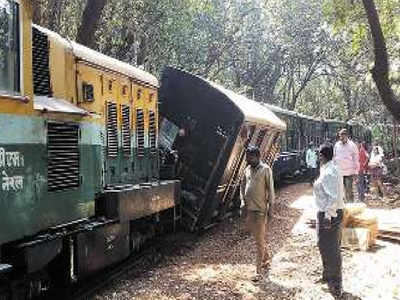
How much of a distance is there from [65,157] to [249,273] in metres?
3.87

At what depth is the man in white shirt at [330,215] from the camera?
8.74 m

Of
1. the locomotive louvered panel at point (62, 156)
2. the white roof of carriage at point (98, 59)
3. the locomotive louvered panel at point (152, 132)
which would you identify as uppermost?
the white roof of carriage at point (98, 59)

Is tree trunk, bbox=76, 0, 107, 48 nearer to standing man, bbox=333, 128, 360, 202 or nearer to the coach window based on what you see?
standing man, bbox=333, 128, 360, 202

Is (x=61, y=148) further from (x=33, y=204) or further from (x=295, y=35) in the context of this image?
(x=295, y=35)

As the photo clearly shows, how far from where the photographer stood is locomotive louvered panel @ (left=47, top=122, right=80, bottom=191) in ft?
23.0

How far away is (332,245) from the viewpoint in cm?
887

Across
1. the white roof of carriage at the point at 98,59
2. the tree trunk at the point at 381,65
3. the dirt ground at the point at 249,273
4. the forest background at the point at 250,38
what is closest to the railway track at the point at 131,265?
the dirt ground at the point at 249,273

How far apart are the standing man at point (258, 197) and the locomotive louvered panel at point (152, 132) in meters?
2.78

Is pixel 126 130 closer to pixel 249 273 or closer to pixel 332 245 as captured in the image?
pixel 249 273

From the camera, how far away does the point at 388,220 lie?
49.6 ft

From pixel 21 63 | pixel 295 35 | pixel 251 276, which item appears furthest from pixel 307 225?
pixel 295 35

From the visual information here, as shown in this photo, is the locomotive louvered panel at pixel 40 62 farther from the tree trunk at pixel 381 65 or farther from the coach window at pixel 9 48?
the tree trunk at pixel 381 65

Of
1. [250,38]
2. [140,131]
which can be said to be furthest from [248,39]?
[140,131]

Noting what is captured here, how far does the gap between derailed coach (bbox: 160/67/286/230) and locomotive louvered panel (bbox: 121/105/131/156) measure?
119 inches
